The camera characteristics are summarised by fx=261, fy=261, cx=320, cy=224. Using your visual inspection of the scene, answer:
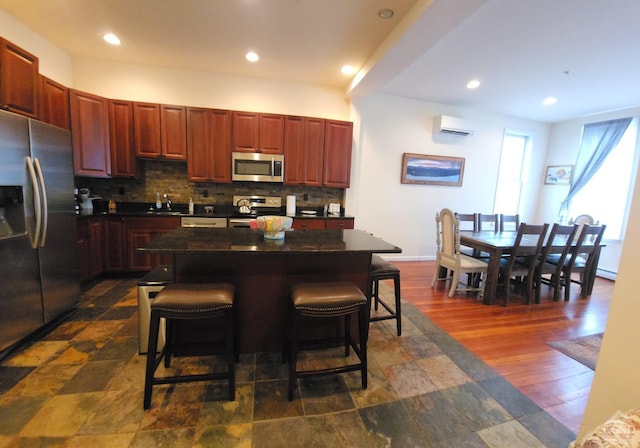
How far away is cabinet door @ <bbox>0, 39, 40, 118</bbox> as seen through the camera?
2.15 m

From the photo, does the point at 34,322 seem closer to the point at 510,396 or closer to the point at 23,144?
the point at 23,144

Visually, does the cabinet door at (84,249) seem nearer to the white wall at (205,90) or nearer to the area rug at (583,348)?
the white wall at (205,90)

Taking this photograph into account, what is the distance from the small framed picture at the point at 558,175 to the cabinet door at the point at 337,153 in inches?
176

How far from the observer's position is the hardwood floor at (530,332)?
1.81m

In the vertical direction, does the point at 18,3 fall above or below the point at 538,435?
above

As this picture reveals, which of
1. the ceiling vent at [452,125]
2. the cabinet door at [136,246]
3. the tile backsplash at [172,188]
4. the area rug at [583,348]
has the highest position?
the ceiling vent at [452,125]

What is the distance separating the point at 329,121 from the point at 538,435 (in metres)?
3.88

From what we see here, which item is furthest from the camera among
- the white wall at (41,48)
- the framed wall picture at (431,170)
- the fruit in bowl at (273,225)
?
the framed wall picture at (431,170)

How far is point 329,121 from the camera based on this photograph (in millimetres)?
3975

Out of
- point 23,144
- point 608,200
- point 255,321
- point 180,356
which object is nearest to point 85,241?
point 23,144

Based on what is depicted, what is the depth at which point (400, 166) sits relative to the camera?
15.5 ft

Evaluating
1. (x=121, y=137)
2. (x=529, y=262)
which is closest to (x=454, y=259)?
(x=529, y=262)

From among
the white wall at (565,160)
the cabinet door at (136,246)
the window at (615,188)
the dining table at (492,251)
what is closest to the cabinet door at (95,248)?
the cabinet door at (136,246)

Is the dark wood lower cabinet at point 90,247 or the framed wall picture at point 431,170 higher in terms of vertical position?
the framed wall picture at point 431,170
